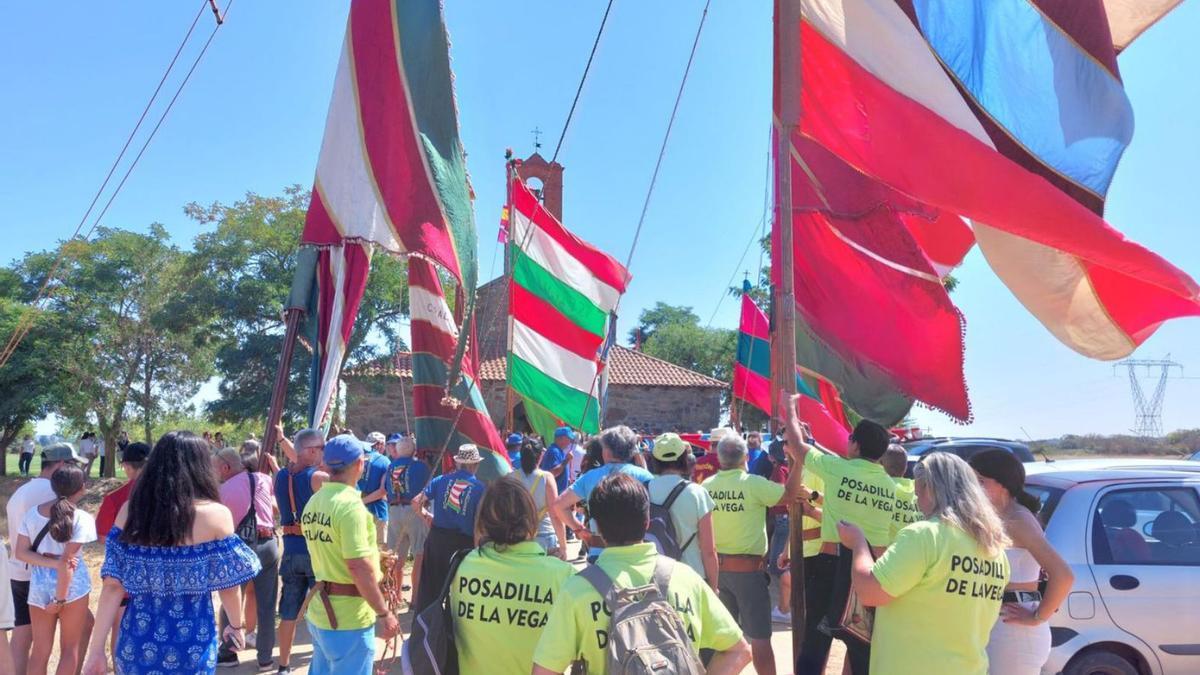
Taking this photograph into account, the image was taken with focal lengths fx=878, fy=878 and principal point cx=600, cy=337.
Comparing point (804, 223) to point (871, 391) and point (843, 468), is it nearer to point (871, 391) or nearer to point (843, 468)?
point (871, 391)

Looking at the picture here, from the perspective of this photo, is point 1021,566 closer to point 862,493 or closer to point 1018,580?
point 1018,580

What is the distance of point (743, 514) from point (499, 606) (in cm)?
246

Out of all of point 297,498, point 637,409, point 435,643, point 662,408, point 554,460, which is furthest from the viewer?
point 662,408

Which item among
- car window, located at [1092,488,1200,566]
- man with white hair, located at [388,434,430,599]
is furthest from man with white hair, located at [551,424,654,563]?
man with white hair, located at [388,434,430,599]

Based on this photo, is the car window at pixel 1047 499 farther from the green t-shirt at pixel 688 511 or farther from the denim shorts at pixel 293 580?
the denim shorts at pixel 293 580

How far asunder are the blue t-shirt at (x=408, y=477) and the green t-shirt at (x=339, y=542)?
2487 mm

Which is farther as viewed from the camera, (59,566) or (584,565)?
(59,566)

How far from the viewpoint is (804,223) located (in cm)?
580

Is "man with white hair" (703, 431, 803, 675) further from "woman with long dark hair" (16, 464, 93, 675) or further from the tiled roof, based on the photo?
the tiled roof

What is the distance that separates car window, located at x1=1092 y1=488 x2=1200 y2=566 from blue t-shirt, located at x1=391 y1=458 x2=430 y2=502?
4.47m

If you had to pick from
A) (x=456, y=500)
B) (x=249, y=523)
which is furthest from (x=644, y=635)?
(x=249, y=523)

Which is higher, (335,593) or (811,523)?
(811,523)

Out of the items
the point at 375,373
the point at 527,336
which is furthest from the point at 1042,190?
the point at 375,373

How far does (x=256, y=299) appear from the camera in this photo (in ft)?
77.2
